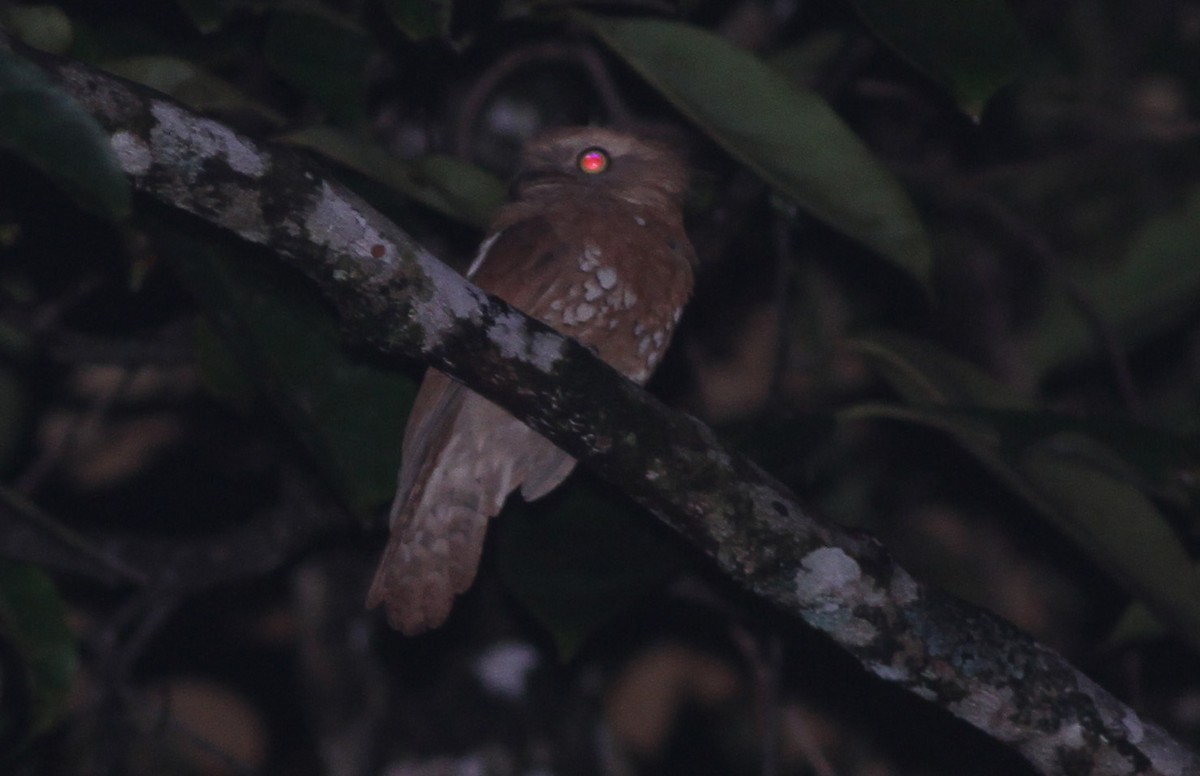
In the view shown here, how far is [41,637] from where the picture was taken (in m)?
2.92

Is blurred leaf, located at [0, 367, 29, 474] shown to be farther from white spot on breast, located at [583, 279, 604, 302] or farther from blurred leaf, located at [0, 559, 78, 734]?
white spot on breast, located at [583, 279, 604, 302]

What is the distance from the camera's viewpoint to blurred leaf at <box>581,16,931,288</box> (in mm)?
2859

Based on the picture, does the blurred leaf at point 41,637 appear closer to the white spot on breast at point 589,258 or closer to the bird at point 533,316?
the bird at point 533,316

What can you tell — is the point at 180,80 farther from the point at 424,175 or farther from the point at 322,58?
the point at 424,175

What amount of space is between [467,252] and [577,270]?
681 millimetres

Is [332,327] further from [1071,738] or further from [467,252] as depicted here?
[1071,738]

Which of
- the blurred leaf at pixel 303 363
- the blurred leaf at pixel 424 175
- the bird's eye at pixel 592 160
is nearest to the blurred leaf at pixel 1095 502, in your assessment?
the bird's eye at pixel 592 160

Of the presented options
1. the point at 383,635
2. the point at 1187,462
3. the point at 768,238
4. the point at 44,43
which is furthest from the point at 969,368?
the point at 44,43

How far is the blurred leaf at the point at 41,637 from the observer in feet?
9.55

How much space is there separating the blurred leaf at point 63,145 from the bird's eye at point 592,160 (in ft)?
5.41

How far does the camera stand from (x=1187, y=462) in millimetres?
2873

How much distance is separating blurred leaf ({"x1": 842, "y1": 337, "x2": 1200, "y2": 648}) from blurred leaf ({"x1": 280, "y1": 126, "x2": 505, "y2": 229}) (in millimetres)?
939

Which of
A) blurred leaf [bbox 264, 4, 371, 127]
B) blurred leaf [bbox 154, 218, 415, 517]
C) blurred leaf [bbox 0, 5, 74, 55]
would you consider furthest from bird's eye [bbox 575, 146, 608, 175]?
blurred leaf [bbox 0, 5, 74, 55]

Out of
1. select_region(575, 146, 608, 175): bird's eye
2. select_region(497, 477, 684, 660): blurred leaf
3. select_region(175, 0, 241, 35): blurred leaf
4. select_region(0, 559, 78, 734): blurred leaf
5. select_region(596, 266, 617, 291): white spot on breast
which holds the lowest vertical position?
select_region(0, 559, 78, 734): blurred leaf
